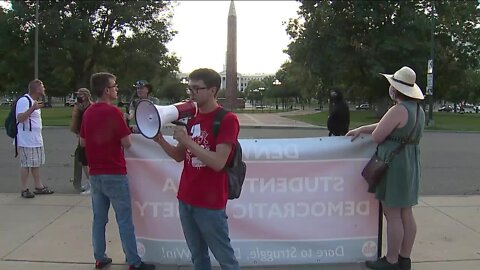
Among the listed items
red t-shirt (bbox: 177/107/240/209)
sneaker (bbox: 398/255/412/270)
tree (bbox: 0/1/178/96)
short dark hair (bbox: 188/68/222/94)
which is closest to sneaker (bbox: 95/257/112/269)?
red t-shirt (bbox: 177/107/240/209)

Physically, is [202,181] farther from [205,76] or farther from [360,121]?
[360,121]

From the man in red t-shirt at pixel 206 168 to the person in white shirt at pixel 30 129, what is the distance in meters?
4.49

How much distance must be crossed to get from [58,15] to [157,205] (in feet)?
112

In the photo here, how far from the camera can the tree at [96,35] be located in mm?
34750

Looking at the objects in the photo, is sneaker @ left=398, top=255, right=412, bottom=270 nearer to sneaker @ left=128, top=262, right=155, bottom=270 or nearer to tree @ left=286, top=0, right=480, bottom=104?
sneaker @ left=128, top=262, right=155, bottom=270

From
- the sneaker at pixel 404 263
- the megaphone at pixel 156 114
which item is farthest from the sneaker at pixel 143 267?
the sneaker at pixel 404 263

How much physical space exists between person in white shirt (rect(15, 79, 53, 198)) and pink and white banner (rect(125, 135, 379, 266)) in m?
3.23

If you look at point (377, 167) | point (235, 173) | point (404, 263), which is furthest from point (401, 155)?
point (235, 173)

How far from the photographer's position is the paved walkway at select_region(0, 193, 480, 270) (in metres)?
4.63

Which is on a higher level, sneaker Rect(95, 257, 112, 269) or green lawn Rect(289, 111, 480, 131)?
sneaker Rect(95, 257, 112, 269)

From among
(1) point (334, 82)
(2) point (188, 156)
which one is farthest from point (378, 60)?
(2) point (188, 156)

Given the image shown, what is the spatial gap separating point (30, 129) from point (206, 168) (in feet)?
16.3

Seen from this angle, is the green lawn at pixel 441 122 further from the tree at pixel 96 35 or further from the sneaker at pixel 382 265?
the sneaker at pixel 382 265

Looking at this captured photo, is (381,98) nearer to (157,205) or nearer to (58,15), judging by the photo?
(58,15)
